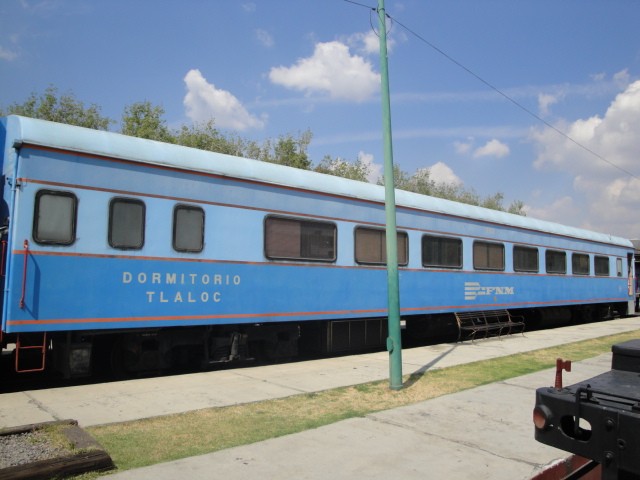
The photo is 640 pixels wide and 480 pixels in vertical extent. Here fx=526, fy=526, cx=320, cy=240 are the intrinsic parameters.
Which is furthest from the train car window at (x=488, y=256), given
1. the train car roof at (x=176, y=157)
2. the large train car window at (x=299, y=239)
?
the large train car window at (x=299, y=239)

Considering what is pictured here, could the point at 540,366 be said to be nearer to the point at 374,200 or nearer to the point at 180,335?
the point at 374,200

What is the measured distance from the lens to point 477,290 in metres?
13.2

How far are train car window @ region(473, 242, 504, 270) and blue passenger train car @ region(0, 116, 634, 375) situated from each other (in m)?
1.21

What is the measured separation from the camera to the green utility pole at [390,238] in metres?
7.24

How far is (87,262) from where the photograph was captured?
6855 mm

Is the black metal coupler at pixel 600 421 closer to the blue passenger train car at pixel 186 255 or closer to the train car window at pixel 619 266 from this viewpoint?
the blue passenger train car at pixel 186 255

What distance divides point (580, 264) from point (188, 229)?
588 inches

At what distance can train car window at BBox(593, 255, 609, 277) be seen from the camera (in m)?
19.1

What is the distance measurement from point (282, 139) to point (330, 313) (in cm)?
2496

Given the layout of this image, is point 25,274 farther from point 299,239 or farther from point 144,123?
point 144,123

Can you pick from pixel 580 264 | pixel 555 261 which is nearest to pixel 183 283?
pixel 555 261

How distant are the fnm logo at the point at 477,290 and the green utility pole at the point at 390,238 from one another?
Answer: 19.1 ft

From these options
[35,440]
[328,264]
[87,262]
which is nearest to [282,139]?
[328,264]

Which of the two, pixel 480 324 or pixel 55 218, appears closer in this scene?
pixel 55 218
